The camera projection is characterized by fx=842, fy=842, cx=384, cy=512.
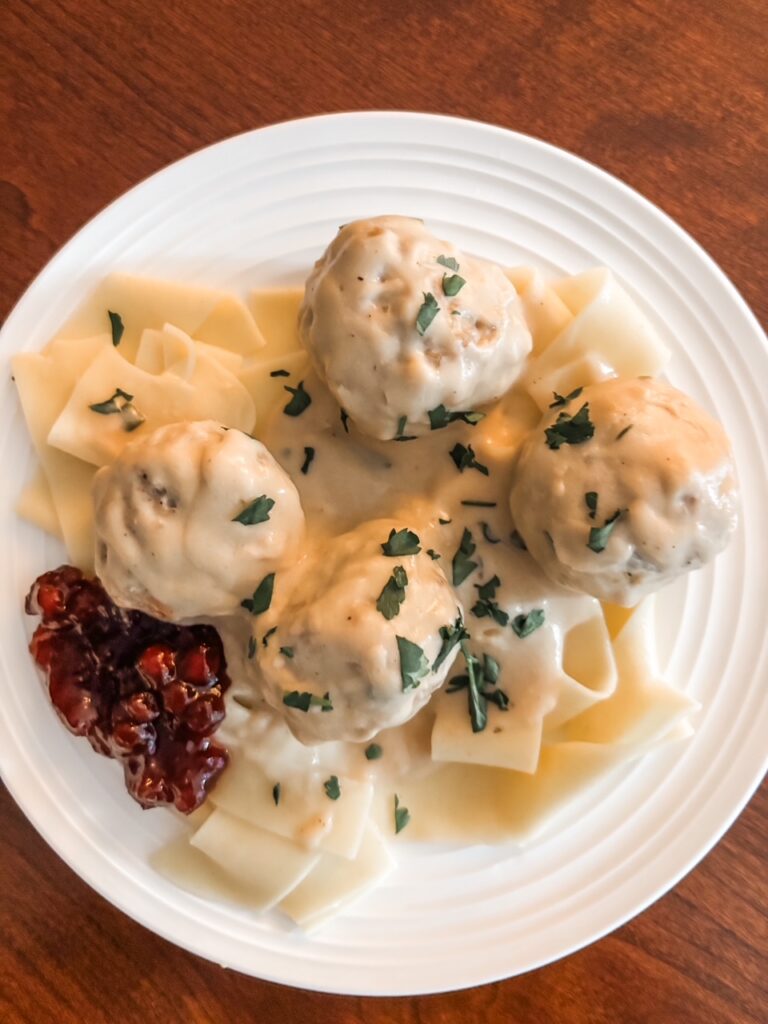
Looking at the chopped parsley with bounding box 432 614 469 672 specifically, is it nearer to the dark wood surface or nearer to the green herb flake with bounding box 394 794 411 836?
the green herb flake with bounding box 394 794 411 836

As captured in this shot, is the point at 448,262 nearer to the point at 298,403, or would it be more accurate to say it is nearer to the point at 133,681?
the point at 298,403

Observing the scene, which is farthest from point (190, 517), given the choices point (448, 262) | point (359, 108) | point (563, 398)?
point (359, 108)

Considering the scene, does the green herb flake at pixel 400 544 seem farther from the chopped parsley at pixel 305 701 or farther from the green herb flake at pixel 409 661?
the chopped parsley at pixel 305 701

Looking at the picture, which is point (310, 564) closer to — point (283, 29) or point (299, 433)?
point (299, 433)

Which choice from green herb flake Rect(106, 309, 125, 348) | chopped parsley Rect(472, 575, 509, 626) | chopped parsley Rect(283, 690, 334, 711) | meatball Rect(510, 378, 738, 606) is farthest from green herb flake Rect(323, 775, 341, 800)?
green herb flake Rect(106, 309, 125, 348)

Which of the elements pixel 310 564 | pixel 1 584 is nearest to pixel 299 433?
pixel 310 564

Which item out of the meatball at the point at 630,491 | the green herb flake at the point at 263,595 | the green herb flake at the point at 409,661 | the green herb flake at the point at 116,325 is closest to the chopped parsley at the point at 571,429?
the meatball at the point at 630,491
